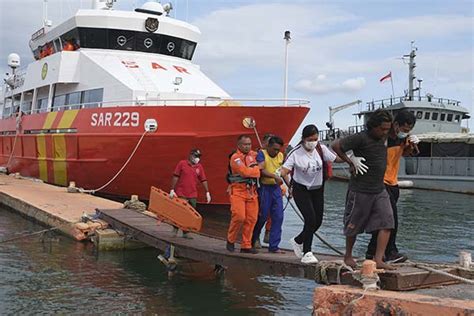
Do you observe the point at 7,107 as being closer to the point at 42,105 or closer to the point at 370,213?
the point at 42,105

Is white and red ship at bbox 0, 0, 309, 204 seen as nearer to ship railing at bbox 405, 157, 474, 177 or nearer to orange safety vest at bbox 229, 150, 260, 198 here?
orange safety vest at bbox 229, 150, 260, 198

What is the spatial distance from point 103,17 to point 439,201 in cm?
1532

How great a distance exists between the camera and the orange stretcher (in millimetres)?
7355

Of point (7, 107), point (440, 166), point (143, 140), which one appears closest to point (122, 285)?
point (143, 140)

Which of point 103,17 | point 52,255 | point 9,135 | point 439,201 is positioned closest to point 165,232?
point 52,255

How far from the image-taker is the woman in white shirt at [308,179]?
5.61 m

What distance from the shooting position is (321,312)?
443cm

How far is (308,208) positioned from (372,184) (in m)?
0.96

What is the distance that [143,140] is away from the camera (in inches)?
486

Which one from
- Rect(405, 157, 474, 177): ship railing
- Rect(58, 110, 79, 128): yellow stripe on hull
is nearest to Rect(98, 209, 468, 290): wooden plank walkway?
Rect(58, 110, 79, 128): yellow stripe on hull

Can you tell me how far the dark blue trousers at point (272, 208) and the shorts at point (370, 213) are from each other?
1.57m

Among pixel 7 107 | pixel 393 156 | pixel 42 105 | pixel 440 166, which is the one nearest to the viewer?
pixel 393 156

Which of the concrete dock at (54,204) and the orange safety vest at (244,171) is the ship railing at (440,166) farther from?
the orange safety vest at (244,171)

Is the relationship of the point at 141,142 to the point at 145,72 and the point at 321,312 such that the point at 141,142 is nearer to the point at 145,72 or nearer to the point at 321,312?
the point at 145,72
